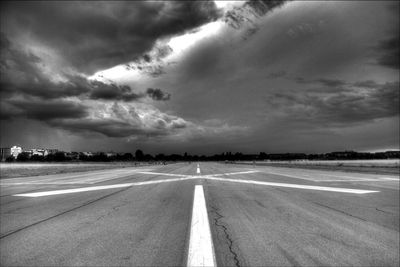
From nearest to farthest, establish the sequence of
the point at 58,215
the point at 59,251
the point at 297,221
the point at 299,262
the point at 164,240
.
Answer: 1. the point at 299,262
2. the point at 59,251
3. the point at 164,240
4. the point at 297,221
5. the point at 58,215

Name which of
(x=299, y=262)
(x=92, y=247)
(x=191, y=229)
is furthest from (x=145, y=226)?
(x=299, y=262)

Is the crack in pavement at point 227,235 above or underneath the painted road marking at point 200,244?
underneath

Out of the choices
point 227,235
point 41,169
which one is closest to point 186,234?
point 227,235

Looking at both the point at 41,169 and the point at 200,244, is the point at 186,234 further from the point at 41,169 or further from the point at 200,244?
the point at 41,169

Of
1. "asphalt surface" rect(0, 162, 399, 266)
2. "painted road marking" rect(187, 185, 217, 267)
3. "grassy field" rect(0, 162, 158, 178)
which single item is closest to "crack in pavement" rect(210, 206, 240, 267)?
"asphalt surface" rect(0, 162, 399, 266)

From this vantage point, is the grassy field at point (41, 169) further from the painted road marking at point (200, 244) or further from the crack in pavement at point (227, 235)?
the painted road marking at point (200, 244)

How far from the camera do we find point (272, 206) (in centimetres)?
732

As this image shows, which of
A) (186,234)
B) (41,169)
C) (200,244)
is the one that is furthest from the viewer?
(41,169)

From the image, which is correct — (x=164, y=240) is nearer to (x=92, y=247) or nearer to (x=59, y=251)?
(x=92, y=247)

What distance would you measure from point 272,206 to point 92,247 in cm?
463

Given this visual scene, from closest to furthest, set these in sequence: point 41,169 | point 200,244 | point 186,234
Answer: point 200,244
point 186,234
point 41,169

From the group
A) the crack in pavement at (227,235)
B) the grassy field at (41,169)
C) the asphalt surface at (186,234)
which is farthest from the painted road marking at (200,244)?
the grassy field at (41,169)

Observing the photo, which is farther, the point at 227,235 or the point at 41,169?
the point at 41,169

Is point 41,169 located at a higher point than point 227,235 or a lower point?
higher
